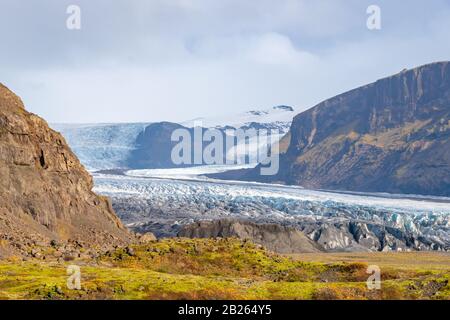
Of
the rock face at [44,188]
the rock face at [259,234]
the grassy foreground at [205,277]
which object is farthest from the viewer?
the rock face at [259,234]

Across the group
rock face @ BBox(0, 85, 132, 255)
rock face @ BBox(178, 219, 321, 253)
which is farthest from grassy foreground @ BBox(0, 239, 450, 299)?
rock face @ BBox(178, 219, 321, 253)

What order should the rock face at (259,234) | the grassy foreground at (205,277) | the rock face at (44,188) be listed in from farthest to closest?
the rock face at (259,234) → the rock face at (44,188) → the grassy foreground at (205,277)

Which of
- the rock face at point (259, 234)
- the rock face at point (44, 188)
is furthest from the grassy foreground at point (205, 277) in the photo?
the rock face at point (259, 234)

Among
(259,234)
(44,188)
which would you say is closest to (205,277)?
(44,188)

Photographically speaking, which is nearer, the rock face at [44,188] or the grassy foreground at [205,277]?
the grassy foreground at [205,277]

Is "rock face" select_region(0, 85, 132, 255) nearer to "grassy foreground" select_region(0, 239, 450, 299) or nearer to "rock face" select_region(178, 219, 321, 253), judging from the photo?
"grassy foreground" select_region(0, 239, 450, 299)

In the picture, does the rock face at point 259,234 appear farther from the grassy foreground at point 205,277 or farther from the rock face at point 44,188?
the grassy foreground at point 205,277
